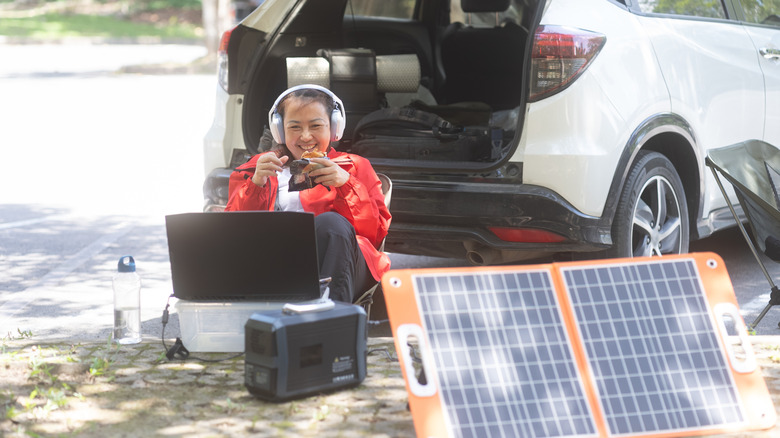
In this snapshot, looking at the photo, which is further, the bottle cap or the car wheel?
the car wheel

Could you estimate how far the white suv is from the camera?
16.6 feet

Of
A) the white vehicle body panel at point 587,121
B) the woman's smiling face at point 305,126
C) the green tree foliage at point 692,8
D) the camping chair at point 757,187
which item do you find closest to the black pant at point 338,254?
the woman's smiling face at point 305,126

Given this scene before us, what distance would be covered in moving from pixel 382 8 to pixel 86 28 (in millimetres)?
33153

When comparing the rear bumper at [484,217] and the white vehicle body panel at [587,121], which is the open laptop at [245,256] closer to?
the rear bumper at [484,217]

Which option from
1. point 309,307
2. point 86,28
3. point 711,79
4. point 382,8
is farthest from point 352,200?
point 86,28

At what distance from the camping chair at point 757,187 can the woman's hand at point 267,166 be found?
2144mm

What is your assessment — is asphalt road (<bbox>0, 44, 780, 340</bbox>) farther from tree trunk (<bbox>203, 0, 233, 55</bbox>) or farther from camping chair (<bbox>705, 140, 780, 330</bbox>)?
tree trunk (<bbox>203, 0, 233, 55</bbox>)

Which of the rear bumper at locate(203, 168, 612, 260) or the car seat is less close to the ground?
the car seat

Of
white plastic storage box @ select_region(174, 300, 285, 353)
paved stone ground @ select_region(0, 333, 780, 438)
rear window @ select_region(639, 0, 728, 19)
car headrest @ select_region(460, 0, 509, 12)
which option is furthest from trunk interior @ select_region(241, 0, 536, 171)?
paved stone ground @ select_region(0, 333, 780, 438)

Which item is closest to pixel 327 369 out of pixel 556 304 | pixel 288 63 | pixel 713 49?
pixel 556 304

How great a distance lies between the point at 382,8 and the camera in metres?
7.81

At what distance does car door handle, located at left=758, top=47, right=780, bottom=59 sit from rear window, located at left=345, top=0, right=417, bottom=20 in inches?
99.0

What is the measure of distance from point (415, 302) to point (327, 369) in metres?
0.49

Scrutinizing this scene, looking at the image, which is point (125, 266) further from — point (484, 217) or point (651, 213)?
point (651, 213)
